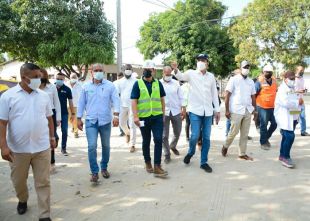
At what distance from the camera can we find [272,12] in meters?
28.2

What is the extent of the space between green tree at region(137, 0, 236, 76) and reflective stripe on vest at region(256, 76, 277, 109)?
70.6 ft

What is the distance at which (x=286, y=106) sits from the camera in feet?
20.9

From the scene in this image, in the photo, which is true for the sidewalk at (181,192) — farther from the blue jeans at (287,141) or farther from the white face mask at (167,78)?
the white face mask at (167,78)

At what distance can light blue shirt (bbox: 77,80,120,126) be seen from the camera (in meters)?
5.76

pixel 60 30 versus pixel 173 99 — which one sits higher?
pixel 60 30

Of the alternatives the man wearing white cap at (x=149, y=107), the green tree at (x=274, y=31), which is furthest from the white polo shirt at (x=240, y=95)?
the green tree at (x=274, y=31)

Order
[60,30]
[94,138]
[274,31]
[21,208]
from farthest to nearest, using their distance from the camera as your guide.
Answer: [274,31] < [60,30] < [94,138] < [21,208]

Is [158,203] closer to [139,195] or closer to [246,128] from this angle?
[139,195]

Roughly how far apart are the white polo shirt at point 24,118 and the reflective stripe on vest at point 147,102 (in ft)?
6.52

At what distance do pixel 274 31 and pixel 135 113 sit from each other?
2479 centimetres

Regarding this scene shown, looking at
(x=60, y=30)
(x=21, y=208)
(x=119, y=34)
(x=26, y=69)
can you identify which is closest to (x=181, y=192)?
(x=21, y=208)

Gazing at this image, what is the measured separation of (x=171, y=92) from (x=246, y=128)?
5.44 ft

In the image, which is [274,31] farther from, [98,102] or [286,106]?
[98,102]

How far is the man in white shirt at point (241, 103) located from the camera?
6.91 meters
